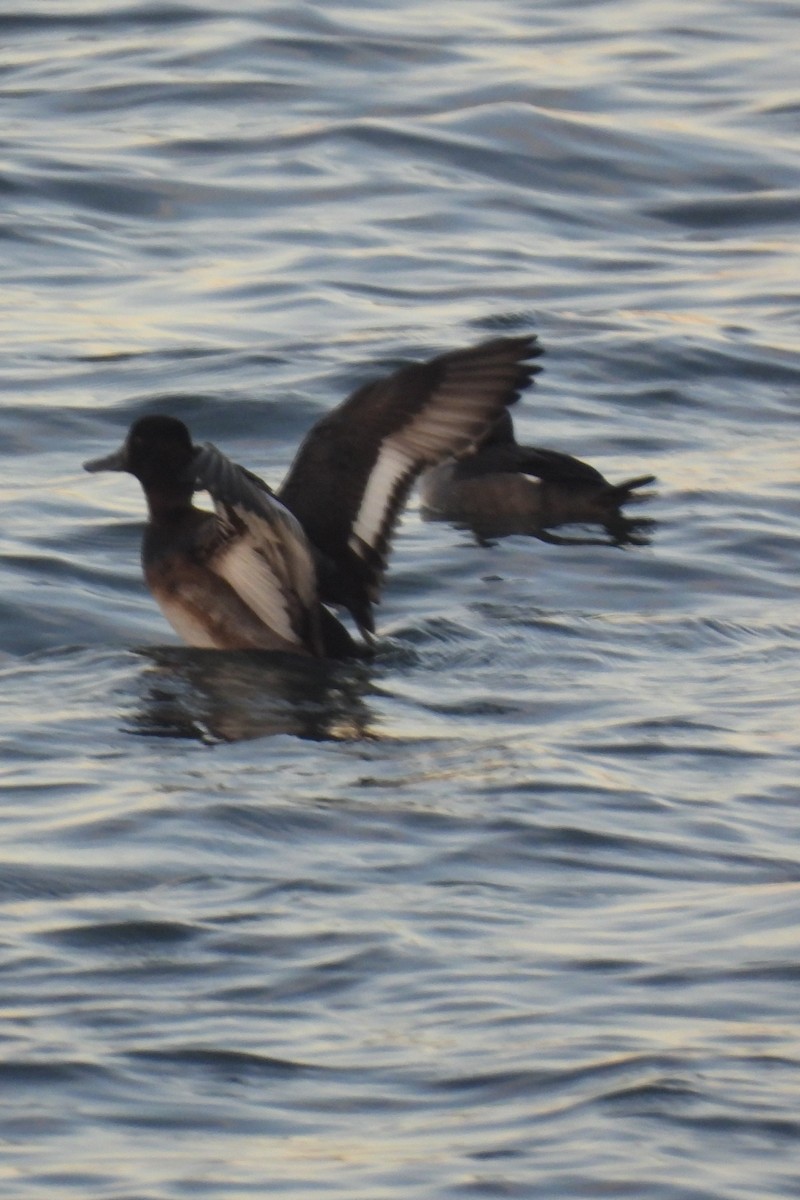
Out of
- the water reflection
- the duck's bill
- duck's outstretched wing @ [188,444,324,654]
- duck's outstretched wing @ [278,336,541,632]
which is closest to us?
the water reflection

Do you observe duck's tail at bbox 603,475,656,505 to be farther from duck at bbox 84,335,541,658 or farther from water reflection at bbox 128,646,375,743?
water reflection at bbox 128,646,375,743

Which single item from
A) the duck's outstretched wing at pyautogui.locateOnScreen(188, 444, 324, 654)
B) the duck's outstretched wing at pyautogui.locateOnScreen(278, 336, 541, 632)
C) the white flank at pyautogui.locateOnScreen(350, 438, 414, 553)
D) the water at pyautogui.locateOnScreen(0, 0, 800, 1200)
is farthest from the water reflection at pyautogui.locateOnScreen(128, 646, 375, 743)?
the white flank at pyautogui.locateOnScreen(350, 438, 414, 553)

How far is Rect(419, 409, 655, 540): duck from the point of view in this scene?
32.9ft

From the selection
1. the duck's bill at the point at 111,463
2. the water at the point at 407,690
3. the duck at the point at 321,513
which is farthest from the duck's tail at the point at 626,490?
the duck's bill at the point at 111,463

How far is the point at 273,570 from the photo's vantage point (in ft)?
25.9

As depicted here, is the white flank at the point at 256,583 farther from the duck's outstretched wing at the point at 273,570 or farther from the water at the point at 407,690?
the water at the point at 407,690

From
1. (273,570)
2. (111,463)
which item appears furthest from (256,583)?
(111,463)

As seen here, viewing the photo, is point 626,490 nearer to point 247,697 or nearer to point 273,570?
point 273,570

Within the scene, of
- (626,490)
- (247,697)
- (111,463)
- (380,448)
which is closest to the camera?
(247,697)

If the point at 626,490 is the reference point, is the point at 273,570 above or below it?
above

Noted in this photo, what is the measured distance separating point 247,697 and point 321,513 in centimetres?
67

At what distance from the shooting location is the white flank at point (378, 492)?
7.79 meters

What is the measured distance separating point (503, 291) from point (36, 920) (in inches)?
324

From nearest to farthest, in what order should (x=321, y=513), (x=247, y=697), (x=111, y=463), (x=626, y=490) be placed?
1. (x=247, y=697)
2. (x=321, y=513)
3. (x=111, y=463)
4. (x=626, y=490)
